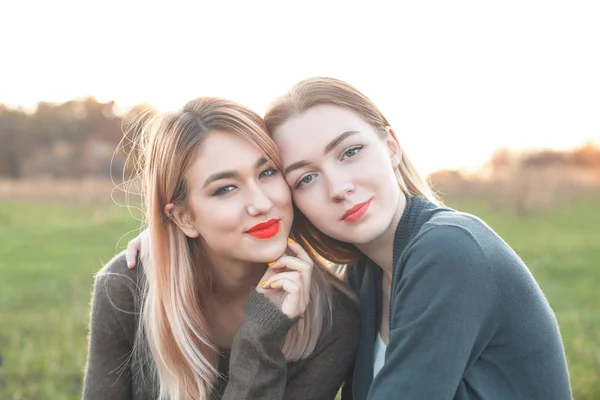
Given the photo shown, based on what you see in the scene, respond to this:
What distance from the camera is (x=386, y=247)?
332 cm

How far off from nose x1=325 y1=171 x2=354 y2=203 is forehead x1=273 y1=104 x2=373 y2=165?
0.43ft

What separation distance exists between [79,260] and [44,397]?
23.0 ft

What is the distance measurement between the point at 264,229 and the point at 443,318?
0.96 metres

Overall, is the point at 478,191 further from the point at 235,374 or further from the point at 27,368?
the point at 235,374

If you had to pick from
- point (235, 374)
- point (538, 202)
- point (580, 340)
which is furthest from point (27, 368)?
point (538, 202)

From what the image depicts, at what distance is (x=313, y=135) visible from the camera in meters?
3.22

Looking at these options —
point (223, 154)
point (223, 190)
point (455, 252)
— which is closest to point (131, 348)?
point (223, 190)

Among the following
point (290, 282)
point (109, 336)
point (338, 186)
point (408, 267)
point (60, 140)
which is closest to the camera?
point (408, 267)

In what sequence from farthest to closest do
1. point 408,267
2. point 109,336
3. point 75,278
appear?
point 75,278, point 109,336, point 408,267

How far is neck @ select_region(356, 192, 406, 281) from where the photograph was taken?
3246 mm

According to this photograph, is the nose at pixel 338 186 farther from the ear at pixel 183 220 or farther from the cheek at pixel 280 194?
the ear at pixel 183 220

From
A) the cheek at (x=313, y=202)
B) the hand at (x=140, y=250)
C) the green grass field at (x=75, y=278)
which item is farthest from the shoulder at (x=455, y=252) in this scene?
the green grass field at (x=75, y=278)

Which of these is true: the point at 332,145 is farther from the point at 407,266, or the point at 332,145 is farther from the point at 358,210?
the point at 407,266

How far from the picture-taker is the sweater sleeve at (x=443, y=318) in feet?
8.64
